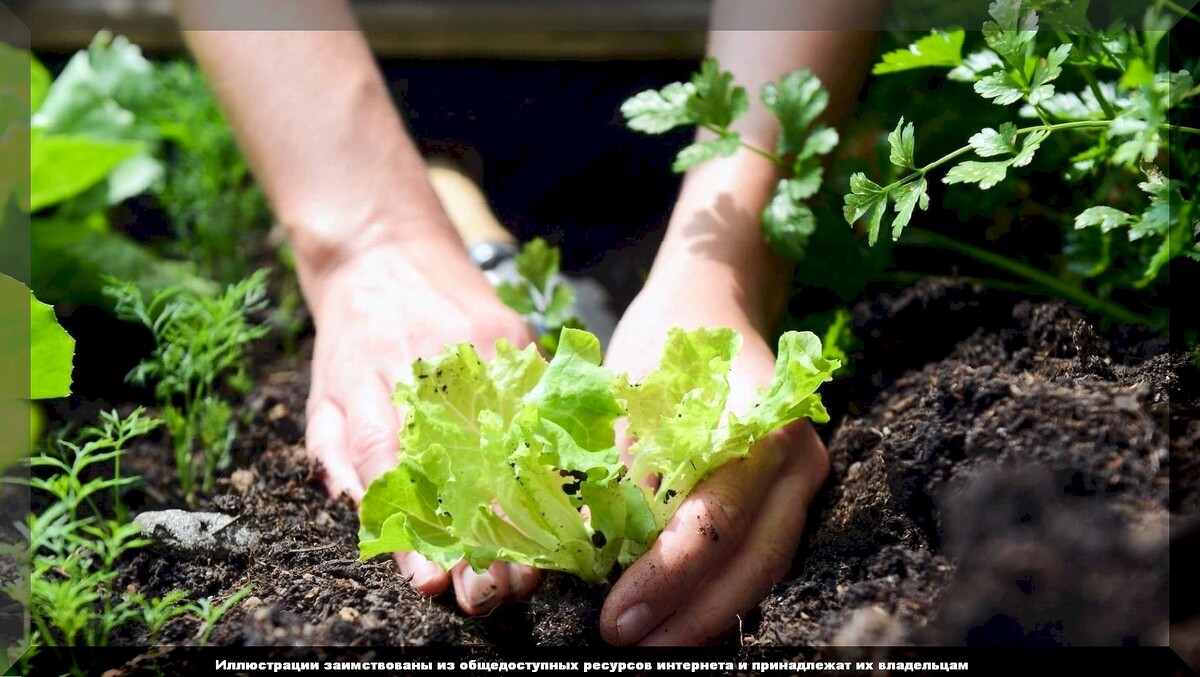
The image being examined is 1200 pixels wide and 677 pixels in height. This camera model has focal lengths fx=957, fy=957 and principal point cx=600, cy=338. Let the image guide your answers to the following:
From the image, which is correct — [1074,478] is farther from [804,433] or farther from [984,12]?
[984,12]

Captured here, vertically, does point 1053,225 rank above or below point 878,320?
above

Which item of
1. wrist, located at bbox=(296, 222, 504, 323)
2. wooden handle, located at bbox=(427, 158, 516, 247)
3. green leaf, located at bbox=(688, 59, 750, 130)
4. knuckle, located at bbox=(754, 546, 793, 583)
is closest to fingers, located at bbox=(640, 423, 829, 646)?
knuckle, located at bbox=(754, 546, 793, 583)

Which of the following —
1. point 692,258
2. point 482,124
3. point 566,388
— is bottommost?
point 482,124

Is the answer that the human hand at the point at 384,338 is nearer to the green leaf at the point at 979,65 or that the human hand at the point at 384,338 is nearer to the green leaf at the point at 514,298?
the green leaf at the point at 514,298

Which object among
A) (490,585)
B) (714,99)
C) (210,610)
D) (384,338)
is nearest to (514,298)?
(384,338)

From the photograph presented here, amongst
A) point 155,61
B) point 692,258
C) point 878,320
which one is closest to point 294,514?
point 692,258

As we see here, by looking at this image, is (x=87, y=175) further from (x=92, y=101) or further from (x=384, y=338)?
(x=384, y=338)

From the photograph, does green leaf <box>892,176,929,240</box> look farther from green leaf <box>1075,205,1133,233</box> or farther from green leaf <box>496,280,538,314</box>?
green leaf <box>496,280,538,314</box>

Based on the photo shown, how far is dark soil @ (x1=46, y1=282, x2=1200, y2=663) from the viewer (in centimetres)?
85

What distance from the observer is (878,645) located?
894 mm

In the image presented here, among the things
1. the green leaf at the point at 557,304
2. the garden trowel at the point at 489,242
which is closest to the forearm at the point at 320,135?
the garden trowel at the point at 489,242

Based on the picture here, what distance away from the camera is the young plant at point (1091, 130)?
0.94m

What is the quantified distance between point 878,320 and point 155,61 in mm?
2023

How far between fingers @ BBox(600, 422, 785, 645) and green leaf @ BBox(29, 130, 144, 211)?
50.9 inches
